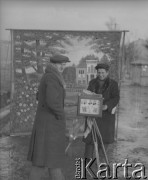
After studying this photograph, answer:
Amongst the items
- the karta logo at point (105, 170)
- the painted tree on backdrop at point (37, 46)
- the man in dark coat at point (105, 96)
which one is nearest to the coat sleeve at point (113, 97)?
the man in dark coat at point (105, 96)

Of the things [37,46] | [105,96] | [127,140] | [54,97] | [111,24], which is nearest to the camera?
[54,97]

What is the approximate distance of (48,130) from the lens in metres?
3.41

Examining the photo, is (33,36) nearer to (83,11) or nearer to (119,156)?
(83,11)

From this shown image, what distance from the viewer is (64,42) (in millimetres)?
4969

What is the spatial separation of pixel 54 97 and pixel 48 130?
14.3 inches

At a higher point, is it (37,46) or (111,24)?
(111,24)

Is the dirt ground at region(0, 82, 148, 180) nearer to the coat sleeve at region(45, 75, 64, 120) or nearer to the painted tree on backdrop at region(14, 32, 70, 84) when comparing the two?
the painted tree on backdrop at region(14, 32, 70, 84)

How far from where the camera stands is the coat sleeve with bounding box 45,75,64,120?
3.27 metres

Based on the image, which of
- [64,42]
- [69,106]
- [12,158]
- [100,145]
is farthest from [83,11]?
[12,158]

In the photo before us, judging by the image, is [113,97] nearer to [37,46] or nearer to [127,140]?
[127,140]

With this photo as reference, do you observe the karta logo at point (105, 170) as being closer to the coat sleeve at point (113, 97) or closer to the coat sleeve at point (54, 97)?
the coat sleeve at point (113, 97)

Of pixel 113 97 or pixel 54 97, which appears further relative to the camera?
pixel 113 97

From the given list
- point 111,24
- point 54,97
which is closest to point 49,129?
point 54,97

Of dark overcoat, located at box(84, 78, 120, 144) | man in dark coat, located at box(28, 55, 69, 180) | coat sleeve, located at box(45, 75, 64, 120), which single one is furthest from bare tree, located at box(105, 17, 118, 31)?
coat sleeve, located at box(45, 75, 64, 120)
